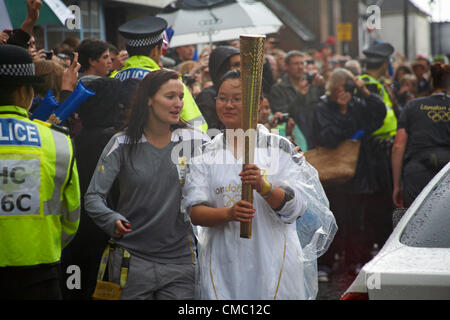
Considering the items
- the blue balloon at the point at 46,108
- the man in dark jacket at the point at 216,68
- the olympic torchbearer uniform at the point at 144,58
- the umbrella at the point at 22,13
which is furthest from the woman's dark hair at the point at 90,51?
the blue balloon at the point at 46,108

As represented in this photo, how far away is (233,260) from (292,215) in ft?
1.27

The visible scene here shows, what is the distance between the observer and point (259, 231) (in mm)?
4262

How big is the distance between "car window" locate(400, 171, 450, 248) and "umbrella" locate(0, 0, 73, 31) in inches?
168

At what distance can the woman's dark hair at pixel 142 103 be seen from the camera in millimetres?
4734

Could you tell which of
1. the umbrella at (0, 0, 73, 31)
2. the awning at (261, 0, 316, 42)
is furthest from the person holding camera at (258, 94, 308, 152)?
the awning at (261, 0, 316, 42)

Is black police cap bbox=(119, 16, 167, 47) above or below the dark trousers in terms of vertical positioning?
above

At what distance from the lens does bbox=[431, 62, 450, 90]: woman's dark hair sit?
7670 mm

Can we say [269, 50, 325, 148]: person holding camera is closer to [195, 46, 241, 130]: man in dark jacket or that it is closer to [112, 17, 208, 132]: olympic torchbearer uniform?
[195, 46, 241, 130]: man in dark jacket

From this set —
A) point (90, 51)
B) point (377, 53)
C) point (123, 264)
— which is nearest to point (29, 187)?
point (123, 264)

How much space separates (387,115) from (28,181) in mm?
6234

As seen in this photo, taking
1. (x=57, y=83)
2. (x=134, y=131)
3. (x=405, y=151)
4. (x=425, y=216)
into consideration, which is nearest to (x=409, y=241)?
(x=425, y=216)

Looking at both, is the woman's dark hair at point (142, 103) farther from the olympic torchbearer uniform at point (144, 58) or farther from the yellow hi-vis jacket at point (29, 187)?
the olympic torchbearer uniform at point (144, 58)

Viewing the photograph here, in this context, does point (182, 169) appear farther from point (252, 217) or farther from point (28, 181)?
point (28, 181)

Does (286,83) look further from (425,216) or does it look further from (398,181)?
(425,216)
